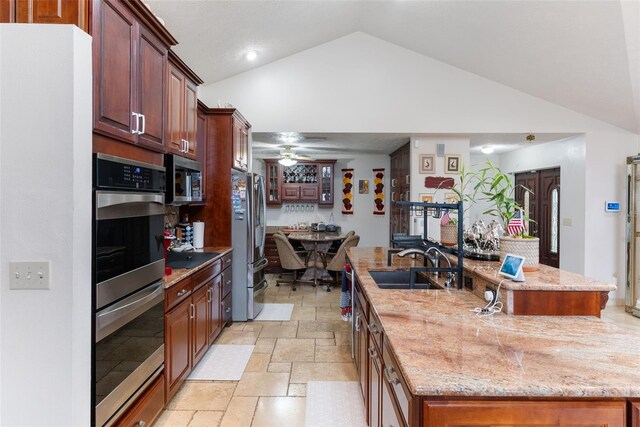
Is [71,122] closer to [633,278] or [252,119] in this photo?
[252,119]

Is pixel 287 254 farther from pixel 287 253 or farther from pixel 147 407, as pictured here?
pixel 147 407

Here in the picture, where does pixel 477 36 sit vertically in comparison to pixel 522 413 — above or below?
above

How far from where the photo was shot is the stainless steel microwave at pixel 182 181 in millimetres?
2723

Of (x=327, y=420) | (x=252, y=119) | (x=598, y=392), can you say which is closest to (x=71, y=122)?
(x=598, y=392)

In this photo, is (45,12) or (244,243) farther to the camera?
(244,243)

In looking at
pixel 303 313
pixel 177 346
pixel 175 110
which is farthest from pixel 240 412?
pixel 175 110

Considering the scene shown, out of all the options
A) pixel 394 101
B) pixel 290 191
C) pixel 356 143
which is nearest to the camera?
pixel 394 101

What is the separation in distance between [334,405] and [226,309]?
1718 millimetres

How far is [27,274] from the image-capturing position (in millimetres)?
1373

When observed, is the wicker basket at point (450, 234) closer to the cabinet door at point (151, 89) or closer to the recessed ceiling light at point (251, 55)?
the cabinet door at point (151, 89)

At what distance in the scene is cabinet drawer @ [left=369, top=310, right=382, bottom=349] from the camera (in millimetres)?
1549

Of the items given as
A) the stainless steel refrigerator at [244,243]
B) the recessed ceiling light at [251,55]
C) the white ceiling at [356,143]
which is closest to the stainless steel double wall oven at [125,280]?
the stainless steel refrigerator at [244,243]

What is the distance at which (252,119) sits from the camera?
466 centimetres

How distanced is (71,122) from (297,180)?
18.5 ft
